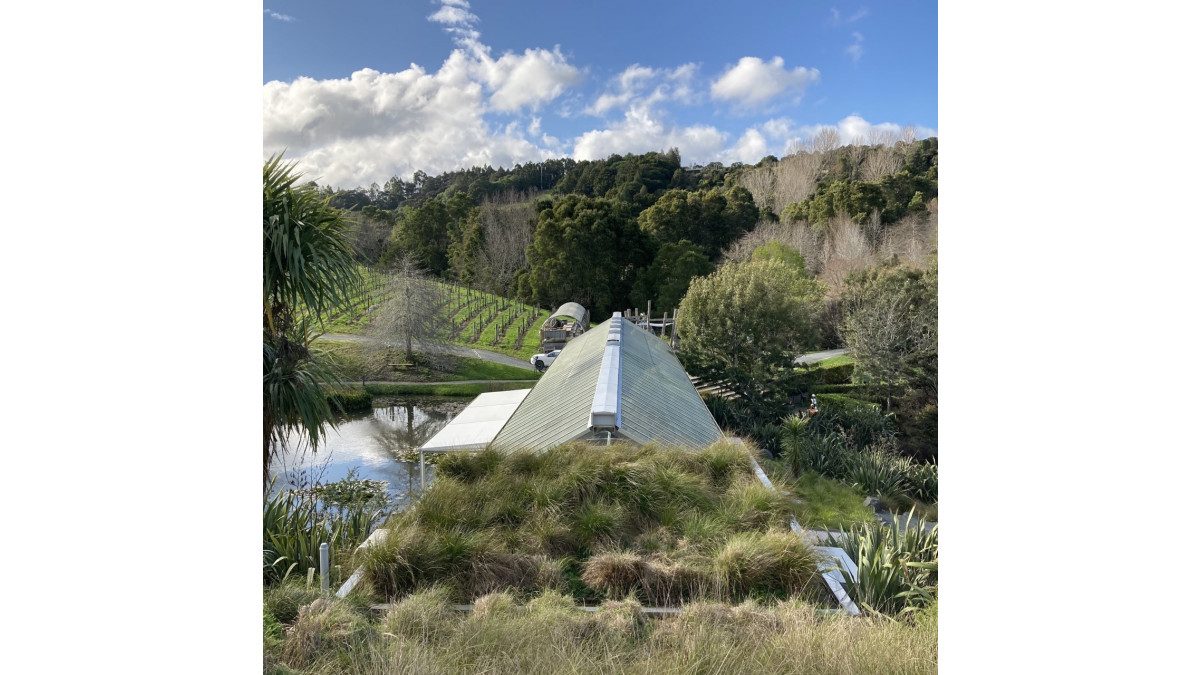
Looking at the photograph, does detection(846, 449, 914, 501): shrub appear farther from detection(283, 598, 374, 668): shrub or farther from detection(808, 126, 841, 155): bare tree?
detection(808, 126, 841, 155): bare tree

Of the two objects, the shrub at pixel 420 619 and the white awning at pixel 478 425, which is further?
the white awning at pixel 478 425

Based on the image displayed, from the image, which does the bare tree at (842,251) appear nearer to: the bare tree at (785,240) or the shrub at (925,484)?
the bare tree at (785,240)

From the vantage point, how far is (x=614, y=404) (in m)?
6.12

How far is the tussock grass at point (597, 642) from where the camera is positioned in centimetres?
195

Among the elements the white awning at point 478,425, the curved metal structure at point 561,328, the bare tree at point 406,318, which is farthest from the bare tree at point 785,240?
the white awning at point 478,425

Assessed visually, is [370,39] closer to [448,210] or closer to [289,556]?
[289,556]

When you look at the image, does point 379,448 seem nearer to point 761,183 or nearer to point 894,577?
point 894,577

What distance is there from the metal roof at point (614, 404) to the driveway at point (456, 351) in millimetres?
7253

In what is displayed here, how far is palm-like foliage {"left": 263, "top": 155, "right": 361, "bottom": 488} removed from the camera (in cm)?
396

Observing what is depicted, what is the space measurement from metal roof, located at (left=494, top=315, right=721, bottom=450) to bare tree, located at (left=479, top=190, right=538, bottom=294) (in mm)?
17302

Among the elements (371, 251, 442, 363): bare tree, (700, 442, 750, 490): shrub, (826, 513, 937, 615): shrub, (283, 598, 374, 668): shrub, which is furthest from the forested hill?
(283, 598, 374, 668): shrub
